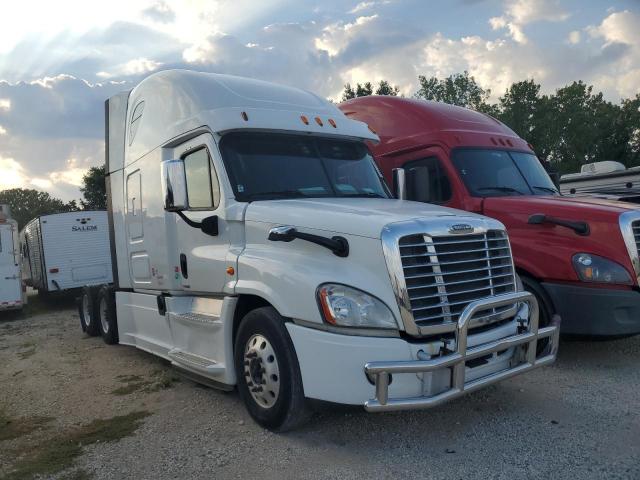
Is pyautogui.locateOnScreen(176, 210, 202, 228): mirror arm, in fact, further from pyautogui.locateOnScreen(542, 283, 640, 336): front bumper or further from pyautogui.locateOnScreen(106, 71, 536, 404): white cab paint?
pyautogui.locateOnScreen(542, 283, 640, 336): front bumper

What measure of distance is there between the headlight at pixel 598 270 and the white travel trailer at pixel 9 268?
12750 millimetres

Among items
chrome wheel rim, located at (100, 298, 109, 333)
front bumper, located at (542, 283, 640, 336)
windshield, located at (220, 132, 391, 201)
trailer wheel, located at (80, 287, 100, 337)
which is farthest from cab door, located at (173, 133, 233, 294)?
trailer wheel, located at (80, 287, 100, 337)

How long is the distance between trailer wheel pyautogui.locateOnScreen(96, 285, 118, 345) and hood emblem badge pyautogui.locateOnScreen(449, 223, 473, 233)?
19.2 feet

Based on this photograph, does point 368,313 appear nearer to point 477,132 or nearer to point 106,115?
point 477,132

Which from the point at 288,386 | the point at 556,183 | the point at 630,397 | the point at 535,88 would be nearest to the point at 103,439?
the point at 288,386

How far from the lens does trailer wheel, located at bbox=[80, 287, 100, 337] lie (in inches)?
365

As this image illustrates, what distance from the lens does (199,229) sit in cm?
525

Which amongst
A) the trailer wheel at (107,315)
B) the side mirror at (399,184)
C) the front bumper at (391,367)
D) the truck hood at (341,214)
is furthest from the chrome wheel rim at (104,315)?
the front bumper at (391,367)

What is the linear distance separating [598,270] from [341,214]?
10.1ft

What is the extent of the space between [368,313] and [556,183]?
18.4ft

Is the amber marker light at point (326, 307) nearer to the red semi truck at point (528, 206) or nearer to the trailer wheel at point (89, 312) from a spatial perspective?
the red semi truck at point (528, 206)

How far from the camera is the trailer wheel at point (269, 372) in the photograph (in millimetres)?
4094

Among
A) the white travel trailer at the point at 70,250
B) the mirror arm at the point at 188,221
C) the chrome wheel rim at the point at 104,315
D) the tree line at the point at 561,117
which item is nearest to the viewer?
the mirror arm at the point at 188,221

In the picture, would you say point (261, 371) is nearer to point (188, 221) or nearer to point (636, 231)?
point (188, 221)
